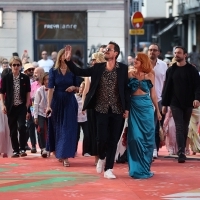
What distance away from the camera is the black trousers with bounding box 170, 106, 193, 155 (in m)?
15.4

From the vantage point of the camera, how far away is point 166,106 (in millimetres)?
15742

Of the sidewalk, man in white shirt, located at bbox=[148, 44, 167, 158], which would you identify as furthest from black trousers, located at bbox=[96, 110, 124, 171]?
man in white shirt, located at bbox=[148, 44, 167, 158]

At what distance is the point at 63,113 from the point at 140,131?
2.00m

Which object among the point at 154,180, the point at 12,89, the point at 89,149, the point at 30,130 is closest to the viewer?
the point at 154,180

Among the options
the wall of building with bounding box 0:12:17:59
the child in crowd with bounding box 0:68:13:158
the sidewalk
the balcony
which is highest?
the balcony

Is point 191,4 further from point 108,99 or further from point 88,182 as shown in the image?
point 88,182

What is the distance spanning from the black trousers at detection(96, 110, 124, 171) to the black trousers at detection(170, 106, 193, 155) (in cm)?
245

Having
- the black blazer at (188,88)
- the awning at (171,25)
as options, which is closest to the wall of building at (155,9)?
the awning at (171,25)

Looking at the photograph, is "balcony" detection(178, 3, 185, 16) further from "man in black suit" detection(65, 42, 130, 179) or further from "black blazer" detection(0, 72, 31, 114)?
"man in black suit" detection(65, 42, 130, 179)

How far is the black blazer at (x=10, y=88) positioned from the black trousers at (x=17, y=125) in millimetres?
112

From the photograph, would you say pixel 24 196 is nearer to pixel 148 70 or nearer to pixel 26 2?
pixel 148 70

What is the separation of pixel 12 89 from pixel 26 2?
17830mm

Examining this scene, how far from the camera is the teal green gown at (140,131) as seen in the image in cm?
1315

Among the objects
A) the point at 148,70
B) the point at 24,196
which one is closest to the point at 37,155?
the point at 148,70
